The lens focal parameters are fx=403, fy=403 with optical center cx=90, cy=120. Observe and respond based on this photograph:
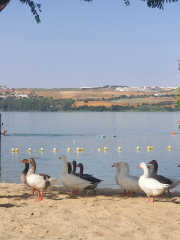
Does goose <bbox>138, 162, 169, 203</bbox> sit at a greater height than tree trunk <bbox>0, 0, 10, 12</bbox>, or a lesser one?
lesser

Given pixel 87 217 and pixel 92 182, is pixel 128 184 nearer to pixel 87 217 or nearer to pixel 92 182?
pixel 92 182

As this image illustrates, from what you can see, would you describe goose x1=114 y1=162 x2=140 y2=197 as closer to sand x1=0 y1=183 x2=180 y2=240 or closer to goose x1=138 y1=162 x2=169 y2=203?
sand x1=0 y1=183 x2=180 y2=240

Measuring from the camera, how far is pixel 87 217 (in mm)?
10438

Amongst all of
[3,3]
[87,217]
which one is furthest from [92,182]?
[3,3]

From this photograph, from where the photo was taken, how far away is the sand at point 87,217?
8.76 m

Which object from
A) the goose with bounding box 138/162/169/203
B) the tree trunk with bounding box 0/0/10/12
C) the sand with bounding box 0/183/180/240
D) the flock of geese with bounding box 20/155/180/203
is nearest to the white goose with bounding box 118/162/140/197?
the flock of geese with bounding box 20/155/180/203

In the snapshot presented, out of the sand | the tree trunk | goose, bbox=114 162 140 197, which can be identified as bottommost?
the sand

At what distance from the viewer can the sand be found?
876 cm

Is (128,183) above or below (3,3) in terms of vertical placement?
below

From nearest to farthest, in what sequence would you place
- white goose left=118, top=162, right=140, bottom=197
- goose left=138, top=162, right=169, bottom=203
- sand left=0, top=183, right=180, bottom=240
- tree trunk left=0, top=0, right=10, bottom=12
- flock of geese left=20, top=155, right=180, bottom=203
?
sand left=0, top=183, right=180, bottom=240 < tree trunk left=0, top=0, right=10, bottom=12 < goose left=138, top=162, right=169, bottom=203 < flock of geese left=20, top=155, right=180, bottom=203 < white goose left=118, top=162, right=140, bottom=197

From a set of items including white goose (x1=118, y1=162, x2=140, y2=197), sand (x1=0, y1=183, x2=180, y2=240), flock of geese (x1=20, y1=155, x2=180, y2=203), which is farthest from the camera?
white goose (x1=118, y1=162, x2=140, y2=197)

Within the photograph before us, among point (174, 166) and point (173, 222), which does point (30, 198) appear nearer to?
point (173, 222)


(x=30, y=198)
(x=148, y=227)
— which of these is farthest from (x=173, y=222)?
(x=30, y=198)

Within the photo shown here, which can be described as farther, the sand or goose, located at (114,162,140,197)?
goose, located at (114,162,140,197)
